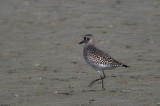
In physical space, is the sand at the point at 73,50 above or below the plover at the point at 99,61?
below

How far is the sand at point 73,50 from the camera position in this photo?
955 cm

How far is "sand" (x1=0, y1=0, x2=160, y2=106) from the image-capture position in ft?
31.3

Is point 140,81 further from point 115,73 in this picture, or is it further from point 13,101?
point 13,101

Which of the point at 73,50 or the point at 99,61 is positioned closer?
the point at 99,61

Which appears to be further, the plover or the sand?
the plover

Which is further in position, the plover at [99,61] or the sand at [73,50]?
the plover at [99,61]

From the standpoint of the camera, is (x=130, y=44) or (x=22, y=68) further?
(x=130, y=44)

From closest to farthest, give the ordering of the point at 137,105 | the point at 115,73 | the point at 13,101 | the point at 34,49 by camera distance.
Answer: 1. the point at 137,105
2. the point at 13,101
3. the point at 115,73
4. the point at 34,49

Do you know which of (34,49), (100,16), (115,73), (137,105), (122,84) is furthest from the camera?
(100,16)

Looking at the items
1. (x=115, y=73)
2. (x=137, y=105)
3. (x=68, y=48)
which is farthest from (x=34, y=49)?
(x=137, y=105)

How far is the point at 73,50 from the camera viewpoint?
14.6 metres

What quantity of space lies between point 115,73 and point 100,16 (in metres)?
8.55

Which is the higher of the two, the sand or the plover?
the plover

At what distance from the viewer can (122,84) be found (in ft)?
34.3
